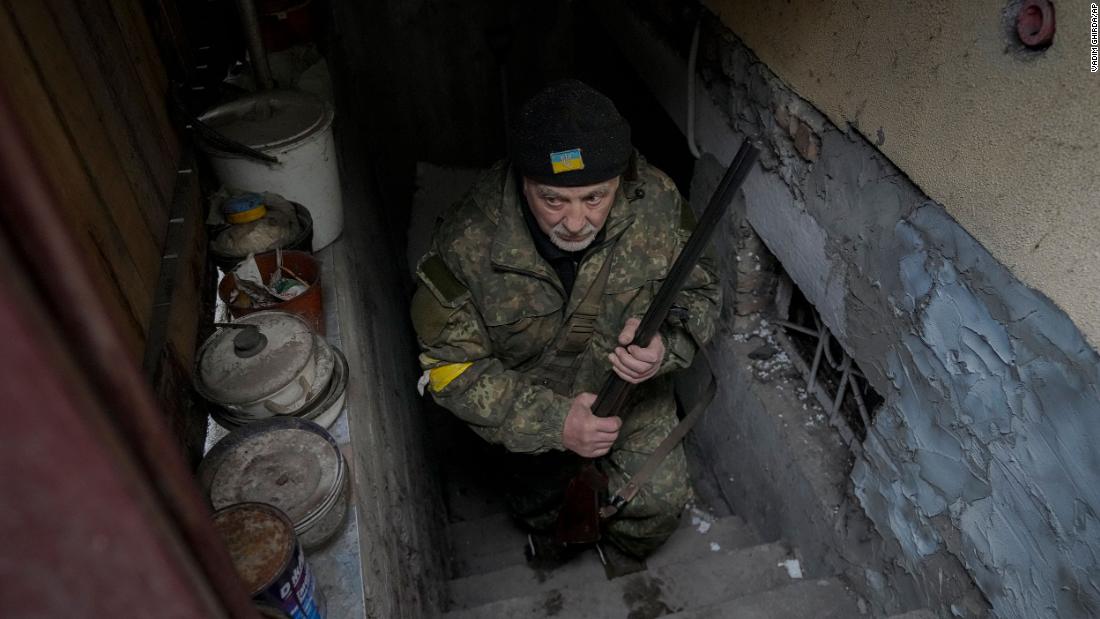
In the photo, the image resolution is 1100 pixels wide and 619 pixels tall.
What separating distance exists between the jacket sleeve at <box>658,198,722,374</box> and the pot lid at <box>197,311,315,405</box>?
128cm

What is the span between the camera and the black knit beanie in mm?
1955

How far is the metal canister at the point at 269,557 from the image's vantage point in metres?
1.13

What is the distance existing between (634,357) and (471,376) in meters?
0.56

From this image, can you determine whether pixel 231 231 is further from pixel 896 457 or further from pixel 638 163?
pixel 896 457

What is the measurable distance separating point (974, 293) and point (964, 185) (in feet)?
Result: 0.81

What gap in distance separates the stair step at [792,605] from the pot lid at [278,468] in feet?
4.33

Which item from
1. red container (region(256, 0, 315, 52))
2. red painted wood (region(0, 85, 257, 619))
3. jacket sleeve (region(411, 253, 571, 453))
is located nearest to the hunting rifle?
jacket sleeve (region(411, 253, 571, 453))

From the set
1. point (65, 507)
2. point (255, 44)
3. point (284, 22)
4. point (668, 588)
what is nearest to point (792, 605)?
point (668, 588)

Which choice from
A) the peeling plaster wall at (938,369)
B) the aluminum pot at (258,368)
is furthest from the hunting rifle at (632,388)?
the aluminum pot at (258,368)

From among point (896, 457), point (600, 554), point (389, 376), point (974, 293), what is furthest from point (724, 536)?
point (974, 293)

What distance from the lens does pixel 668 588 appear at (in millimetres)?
2697

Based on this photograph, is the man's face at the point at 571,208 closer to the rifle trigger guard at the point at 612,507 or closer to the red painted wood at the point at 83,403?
the rifle trigger guard at the point at 612,507

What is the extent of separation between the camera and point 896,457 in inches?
80.5

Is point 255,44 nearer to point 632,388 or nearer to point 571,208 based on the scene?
point 571,208
